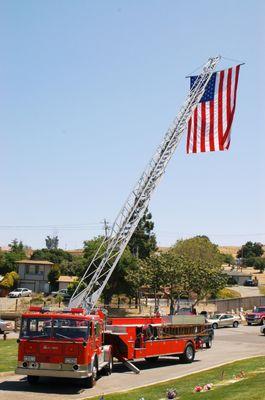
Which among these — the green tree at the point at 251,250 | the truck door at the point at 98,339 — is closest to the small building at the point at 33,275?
the truck door at the point at 98,339

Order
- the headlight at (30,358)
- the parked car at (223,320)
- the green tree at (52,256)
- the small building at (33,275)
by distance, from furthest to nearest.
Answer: the green tree at (52,256) < the small building at (33,275) < the parked car at (223,320) < the headlight at (30,358)

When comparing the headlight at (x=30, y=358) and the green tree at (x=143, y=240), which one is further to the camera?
the green tree at (x=143, y=240)

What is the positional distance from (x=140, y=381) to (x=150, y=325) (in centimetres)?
326

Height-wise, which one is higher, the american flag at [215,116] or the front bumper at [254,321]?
the american flag at [215,116]

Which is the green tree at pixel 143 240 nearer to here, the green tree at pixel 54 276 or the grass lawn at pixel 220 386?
the green tree at pixel 54 276

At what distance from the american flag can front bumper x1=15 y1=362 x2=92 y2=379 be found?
51.5 ft

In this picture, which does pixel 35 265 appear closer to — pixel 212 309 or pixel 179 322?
pixel 212 309

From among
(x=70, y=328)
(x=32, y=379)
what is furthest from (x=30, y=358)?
(x=70, y=328)

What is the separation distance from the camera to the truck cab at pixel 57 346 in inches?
614

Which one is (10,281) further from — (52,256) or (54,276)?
(52,256)

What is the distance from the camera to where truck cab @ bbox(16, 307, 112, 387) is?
51.2 ft

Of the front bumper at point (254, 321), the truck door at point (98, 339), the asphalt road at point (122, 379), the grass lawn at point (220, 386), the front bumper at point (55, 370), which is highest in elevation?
the truck door at point (98, 339)

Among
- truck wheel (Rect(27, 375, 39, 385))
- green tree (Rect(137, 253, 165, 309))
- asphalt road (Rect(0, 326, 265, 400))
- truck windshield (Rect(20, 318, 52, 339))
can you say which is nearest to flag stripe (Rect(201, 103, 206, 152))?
asphalt road (Rect(0, 326, 265, 400))

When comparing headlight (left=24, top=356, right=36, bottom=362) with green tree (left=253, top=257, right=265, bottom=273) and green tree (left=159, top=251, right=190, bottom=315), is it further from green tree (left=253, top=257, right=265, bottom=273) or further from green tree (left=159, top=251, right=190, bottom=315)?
green tree (left=253, top=257, right=265, bottom=273)
